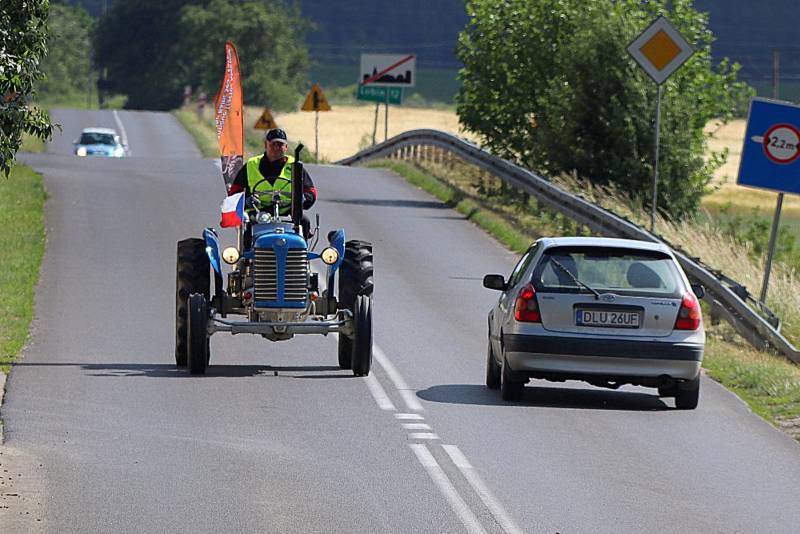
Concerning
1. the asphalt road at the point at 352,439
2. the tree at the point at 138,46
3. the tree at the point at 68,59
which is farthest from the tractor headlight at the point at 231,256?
the tree at the point at 68,59

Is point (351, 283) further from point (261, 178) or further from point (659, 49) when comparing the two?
point (659, 49)

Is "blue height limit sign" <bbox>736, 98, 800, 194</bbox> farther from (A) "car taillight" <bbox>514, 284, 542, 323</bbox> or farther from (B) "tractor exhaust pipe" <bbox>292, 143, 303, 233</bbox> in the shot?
(B) "tractor exhaust pipe" <bbox>292, 143, 303, 233</bbox>

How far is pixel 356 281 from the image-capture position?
16016 millimetres

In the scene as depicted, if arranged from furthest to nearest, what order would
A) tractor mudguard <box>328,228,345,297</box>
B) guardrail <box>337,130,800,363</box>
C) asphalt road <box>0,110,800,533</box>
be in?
guardrail <box>337,130,800,363</box>
tractor mudguard <box>328,228,345,297</box>
asphalt road <box>0,110,800,533</box>

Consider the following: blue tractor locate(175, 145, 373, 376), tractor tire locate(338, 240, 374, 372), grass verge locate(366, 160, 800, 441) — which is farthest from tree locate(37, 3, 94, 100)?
blue tractor locate(175, 145, 373, 376)

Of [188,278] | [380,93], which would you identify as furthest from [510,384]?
[380,93]

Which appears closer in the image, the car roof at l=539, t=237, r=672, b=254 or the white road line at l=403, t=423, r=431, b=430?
the white road line at l=403, t=423, r=431, b=430

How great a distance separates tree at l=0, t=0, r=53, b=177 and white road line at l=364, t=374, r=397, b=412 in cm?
334

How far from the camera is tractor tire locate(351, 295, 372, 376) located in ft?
49.6

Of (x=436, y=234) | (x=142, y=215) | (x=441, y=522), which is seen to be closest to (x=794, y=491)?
(x=441, y=522)

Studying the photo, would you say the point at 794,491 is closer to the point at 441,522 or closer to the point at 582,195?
the point at 441,522

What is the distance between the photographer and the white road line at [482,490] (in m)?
9.64

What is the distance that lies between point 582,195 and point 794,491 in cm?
1739

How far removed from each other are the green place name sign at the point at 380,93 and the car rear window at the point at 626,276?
29.2 meters
